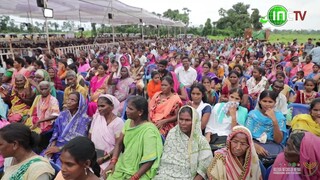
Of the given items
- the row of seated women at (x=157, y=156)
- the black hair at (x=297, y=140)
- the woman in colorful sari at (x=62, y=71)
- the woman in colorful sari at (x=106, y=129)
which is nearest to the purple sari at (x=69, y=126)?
the woman in colorful sari at (x=106, y=129)

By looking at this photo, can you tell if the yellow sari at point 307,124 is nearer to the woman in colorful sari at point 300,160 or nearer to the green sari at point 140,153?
the woman in colorful sari at point 300,160

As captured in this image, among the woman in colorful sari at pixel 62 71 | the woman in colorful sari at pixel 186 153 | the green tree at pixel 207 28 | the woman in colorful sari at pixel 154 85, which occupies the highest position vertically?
the green tree at pixel 207 28

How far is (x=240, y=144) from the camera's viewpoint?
2.22m

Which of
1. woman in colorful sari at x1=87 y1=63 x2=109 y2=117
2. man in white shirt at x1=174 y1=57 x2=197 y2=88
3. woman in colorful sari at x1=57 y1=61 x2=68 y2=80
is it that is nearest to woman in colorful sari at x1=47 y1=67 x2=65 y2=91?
woman in colorful sari at x1=57 y1=61 x2=68 y2=80

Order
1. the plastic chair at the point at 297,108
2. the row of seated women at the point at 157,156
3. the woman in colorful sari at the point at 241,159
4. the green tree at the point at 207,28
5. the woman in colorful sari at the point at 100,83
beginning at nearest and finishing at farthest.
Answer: the row of seated women at the point at 157,156 → the woman in colorful sari at the point at 241,159 → the plastic chair at the point at 297,108 → the woman in colorful sari at the point at 100,83 → the green tree at the point at 207,28

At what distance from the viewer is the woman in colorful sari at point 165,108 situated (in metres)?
3.45

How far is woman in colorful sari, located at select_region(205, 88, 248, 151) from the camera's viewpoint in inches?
123

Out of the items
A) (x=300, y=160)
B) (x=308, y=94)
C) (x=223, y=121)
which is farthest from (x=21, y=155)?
(x=308, y=94)

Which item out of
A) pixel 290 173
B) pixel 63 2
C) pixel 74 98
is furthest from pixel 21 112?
pixel 63 2

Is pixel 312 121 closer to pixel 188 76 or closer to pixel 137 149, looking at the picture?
pixel 137 149

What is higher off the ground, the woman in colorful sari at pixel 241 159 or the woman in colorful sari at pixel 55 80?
the woman in colorful sari at pixel 55 80

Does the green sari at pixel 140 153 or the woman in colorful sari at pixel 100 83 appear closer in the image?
the green sari at pixel 140 153

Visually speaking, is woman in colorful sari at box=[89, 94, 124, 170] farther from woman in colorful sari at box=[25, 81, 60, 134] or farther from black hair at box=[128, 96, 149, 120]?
woman in colorful sari at box=[25, 81, 60, 134]

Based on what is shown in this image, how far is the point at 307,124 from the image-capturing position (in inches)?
115
